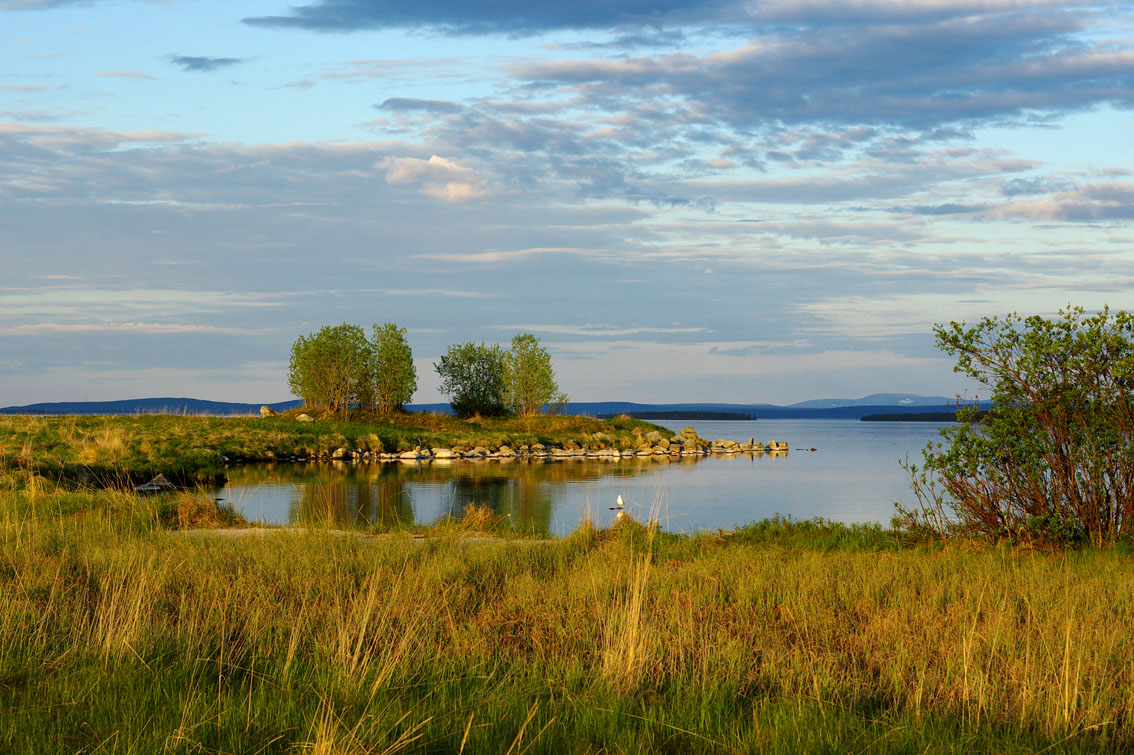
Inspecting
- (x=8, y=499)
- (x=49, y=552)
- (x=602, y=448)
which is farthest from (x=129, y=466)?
(x=602, y=448)

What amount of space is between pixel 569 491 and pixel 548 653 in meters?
19.5

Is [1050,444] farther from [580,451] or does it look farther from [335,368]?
[335,368]

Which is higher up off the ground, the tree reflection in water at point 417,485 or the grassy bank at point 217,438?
the grassy bank at point 217,438

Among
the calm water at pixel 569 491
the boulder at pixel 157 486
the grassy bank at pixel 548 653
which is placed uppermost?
the grassy bank at pixel 548 653

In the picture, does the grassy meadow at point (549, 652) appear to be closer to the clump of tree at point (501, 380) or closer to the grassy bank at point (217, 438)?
the grassy bank at point (217, 438)

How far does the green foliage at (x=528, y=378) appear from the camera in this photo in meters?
56.1

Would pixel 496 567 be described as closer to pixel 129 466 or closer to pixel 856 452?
pixel 129 466

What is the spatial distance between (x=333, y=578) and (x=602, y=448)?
134 feet

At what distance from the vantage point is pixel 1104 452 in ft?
34.7

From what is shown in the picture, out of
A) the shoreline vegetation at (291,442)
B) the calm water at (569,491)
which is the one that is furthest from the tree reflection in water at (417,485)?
the shoreline vegetation at (291,442)

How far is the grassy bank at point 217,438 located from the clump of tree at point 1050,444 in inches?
582

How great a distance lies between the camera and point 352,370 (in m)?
52.7

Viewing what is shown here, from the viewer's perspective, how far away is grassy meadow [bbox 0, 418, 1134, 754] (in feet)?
14.6

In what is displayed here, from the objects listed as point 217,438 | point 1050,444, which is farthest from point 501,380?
point 1050,444
